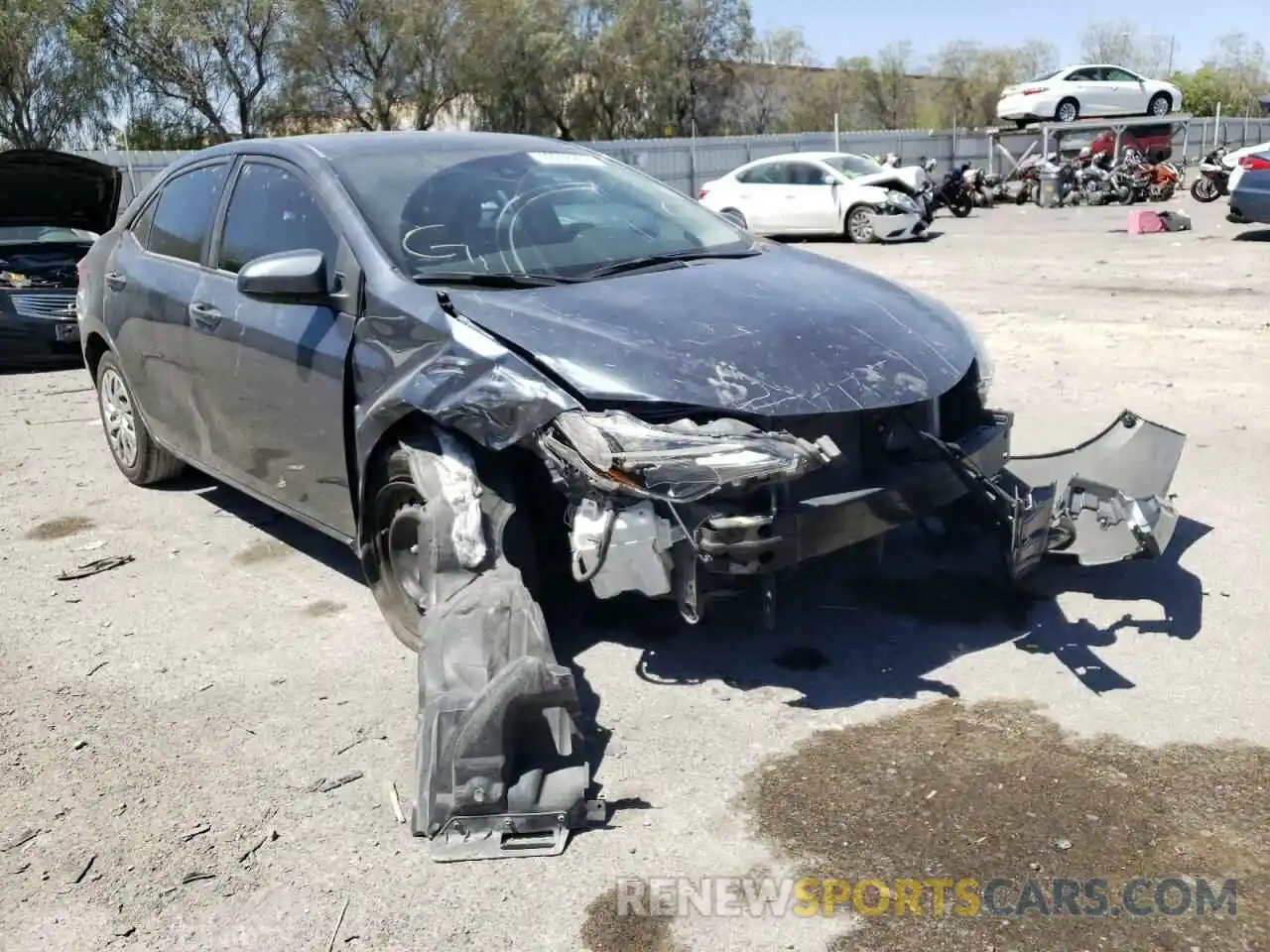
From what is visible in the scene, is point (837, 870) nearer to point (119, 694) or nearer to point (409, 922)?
point (409, 922)

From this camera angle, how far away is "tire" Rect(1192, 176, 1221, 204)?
80.6ft

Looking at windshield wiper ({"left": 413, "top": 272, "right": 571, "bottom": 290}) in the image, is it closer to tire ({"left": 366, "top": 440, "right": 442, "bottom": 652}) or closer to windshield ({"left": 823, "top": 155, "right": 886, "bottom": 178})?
tire ({"left": 366, "top": 440, "right": 442, "bottom": 652})


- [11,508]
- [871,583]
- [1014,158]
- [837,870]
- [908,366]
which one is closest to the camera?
[837,870]

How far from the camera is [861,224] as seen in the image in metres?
20.2

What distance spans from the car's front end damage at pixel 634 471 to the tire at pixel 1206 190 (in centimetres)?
2340

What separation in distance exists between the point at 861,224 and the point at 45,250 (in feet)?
43.9

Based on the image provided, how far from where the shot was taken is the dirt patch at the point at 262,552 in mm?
5414

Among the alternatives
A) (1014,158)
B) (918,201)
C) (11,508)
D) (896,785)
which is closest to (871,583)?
(896,785)

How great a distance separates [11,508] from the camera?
642cm

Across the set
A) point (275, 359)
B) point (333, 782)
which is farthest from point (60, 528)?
point (333, 782)

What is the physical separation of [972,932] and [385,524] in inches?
96.6

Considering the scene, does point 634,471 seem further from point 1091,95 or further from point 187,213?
point 1091,95

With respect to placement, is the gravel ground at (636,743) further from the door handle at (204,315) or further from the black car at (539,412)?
the door handle at (204,315)

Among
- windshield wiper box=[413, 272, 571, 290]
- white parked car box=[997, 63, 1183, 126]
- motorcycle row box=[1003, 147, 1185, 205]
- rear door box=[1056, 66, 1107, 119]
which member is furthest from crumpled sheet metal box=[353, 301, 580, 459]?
rear door box=[1056, 66, 1107, 119]
